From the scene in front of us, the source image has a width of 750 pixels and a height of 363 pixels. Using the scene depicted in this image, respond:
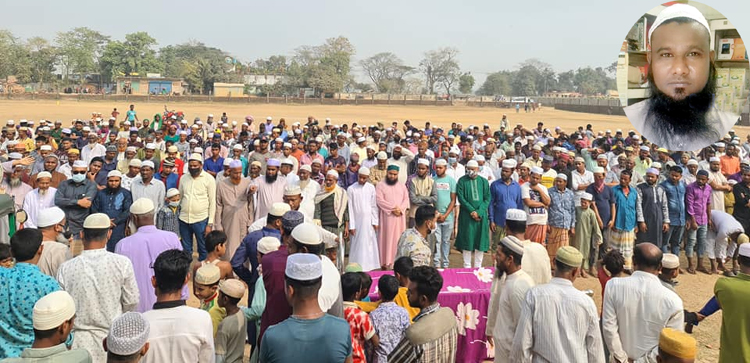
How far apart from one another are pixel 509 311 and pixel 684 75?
183cm

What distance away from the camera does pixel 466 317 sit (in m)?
5.02

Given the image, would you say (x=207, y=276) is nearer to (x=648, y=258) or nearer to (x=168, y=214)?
(x=648, y=258)

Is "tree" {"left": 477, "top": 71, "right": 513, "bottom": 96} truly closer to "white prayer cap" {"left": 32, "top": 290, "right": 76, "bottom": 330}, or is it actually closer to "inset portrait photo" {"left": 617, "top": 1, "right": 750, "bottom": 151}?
"inset portrait photo" {"left": 617, "top": 1, "right": 750, "bottom": 151}

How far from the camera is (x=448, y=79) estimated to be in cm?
9406

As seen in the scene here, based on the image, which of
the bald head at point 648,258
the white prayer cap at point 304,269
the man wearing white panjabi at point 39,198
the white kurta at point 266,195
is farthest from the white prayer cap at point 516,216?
the man wearing white panjabi at point 39,198

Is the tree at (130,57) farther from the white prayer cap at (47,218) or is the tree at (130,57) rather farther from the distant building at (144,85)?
the white prayer cap at (47,218)

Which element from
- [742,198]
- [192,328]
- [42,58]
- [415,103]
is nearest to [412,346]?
[192,328]

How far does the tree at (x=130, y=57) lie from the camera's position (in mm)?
69125

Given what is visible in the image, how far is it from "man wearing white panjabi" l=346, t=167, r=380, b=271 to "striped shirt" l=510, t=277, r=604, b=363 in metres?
4.21

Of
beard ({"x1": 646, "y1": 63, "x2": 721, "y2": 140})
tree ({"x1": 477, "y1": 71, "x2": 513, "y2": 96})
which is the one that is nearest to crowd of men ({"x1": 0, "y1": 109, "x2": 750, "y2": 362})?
beard ({"x1": 646, "y1": 63, "x2": 721, "y2": 140})

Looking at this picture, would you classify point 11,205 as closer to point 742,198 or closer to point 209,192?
point 209,192

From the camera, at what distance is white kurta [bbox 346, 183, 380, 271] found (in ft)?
24.1

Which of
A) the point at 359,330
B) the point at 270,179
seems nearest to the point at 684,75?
the point at 359,330

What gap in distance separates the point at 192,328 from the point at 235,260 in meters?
1.68
